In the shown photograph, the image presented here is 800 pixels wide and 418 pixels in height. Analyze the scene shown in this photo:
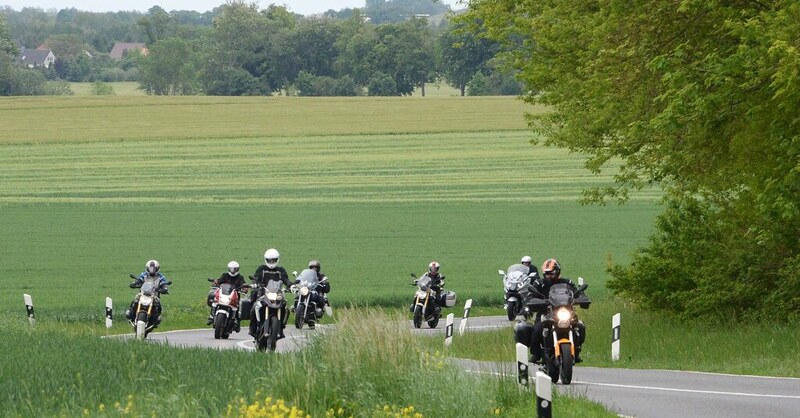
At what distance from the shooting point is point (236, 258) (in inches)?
1913

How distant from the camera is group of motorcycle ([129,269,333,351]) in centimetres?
2300

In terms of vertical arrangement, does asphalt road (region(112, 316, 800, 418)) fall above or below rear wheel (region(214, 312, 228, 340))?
above

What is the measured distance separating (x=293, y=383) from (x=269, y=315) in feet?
28.4

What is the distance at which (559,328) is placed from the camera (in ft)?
56.9

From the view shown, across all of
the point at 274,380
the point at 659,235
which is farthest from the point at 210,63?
the point at 274,380

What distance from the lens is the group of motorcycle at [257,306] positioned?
23.0 m

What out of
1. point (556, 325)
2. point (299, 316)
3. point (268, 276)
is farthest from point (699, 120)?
point (299, 316)

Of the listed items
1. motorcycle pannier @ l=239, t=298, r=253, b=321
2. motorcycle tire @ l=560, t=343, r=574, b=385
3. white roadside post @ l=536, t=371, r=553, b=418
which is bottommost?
motorcycle pannier @ l=239, t=298, r=253, b=321

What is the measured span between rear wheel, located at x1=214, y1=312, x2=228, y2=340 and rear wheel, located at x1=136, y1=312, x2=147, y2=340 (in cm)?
131

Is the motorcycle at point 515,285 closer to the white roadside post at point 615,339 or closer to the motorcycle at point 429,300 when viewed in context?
the motorcycle at point 429,300

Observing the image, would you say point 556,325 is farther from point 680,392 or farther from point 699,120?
point 699,120

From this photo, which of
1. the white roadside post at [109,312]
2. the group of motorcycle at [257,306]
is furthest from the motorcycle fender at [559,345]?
the white roadside post at [109,312]

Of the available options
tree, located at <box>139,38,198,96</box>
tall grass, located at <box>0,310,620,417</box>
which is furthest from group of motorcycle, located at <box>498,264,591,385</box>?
tree, located at <box>139,38,198,96</box>

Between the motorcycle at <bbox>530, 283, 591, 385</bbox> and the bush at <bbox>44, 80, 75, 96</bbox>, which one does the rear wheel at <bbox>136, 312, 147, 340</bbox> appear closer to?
the motorcycle at <bbox>530, 283, 591, 385</bbox>
